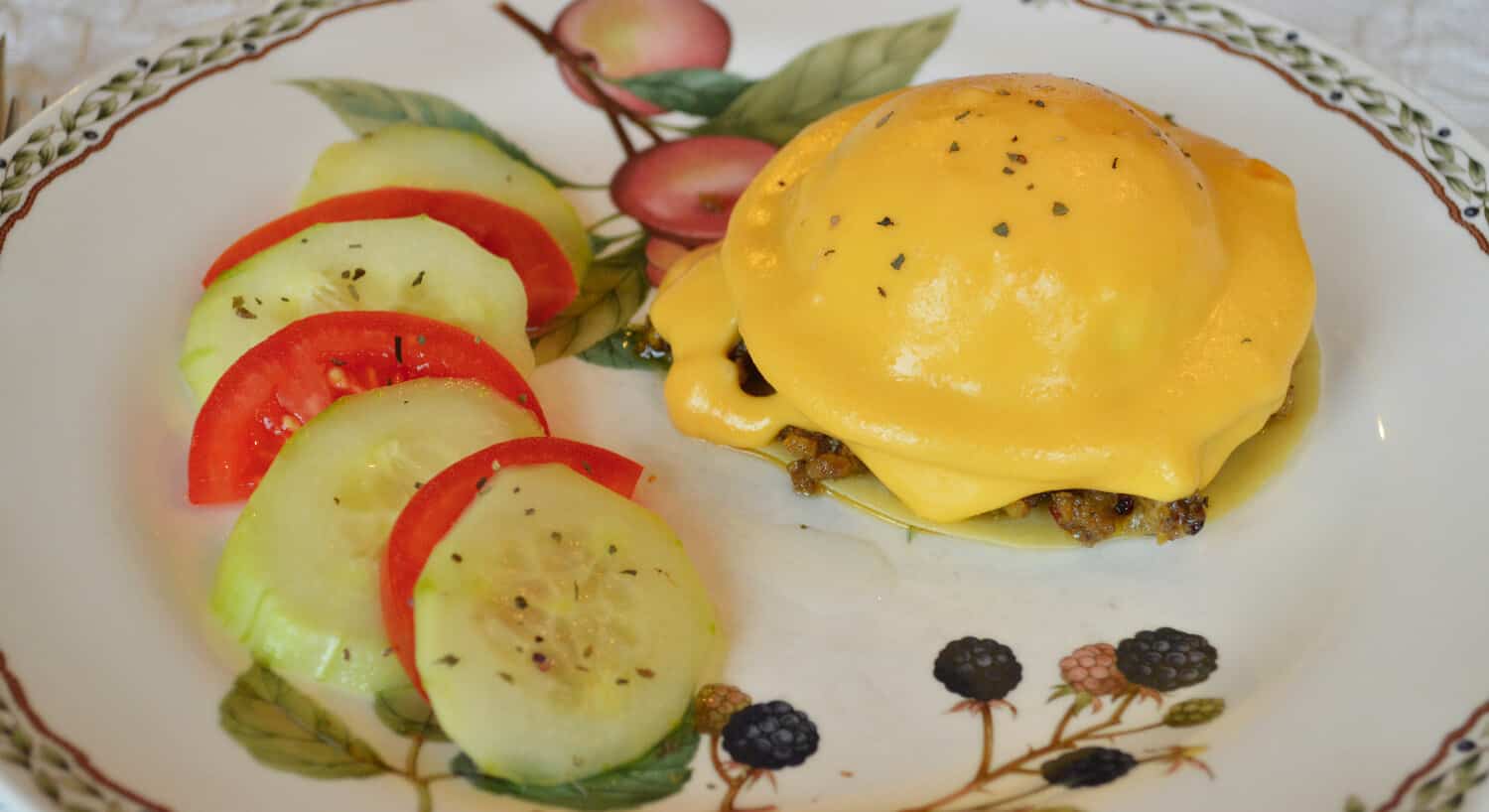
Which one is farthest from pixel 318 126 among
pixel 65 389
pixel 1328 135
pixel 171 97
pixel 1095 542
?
pixel 1328 135

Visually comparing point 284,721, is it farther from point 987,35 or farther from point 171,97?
point 987,35

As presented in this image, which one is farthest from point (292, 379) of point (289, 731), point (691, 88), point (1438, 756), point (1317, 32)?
point (1317, 32)

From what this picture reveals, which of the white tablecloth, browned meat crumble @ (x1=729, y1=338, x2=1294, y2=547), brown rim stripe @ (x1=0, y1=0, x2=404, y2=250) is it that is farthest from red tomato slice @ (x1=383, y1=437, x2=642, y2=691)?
the white tablecloth

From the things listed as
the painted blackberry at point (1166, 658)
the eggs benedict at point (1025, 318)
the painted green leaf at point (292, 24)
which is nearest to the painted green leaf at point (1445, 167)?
the eggs benedict at point (1025, 318)

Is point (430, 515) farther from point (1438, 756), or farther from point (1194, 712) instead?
point (1438, 756)

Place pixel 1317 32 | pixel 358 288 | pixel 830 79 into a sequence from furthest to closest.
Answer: pixel 1317 32 < pixel 830 79 < pixel 358 288

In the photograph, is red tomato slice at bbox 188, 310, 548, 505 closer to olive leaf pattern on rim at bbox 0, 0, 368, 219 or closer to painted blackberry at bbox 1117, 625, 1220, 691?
olive leaf pattern on rim at bbox 0, 0, 368, 219
